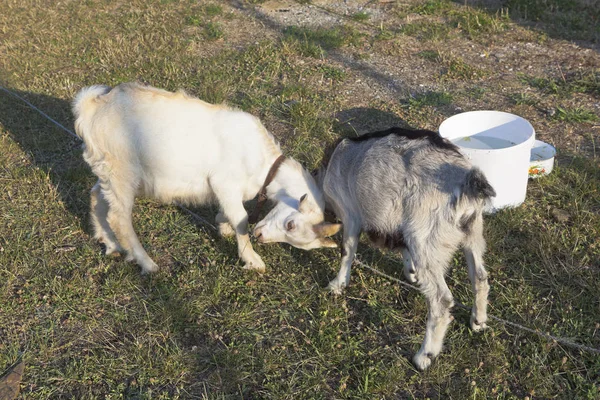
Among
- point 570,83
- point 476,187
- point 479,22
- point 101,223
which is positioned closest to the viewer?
point 476,187

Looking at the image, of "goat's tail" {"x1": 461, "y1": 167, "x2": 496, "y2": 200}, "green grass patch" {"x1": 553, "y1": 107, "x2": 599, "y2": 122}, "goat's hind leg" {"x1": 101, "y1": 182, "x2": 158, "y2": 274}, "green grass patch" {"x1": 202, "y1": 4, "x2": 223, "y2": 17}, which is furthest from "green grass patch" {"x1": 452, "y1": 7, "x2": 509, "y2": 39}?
"goat's hind leg" {"x1": 101, "y1": 182, "x2": 158, "y2": 274}

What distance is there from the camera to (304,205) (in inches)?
175

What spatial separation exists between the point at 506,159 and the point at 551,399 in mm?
2070

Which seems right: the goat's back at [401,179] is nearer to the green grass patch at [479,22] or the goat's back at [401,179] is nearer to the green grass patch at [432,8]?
the green grass patch at [479,22]

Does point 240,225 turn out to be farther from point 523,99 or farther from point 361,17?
point 361,17

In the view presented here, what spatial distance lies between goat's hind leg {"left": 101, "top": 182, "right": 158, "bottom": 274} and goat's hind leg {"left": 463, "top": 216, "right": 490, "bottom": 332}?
265cm

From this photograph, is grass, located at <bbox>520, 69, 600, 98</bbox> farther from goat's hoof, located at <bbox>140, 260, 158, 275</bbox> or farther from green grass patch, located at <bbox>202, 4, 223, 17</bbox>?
green grass patch, located at <bbox>202, 4, 223, 17</bbox>

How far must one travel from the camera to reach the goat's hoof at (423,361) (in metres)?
3.86

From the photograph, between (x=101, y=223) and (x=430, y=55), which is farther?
(x=430, y=55)

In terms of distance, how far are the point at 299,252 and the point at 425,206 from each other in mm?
1648

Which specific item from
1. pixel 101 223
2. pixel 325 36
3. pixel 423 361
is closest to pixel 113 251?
pixel 101 223

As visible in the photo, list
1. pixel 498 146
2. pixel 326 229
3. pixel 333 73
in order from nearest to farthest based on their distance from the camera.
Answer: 1. pixel 326 229
2. pixel 498 146
3. pixel 333 73

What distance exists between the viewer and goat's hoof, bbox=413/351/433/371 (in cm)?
386

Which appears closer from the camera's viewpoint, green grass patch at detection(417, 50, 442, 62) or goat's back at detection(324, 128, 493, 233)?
goat's back at detection(324, 128, 493, 233)
